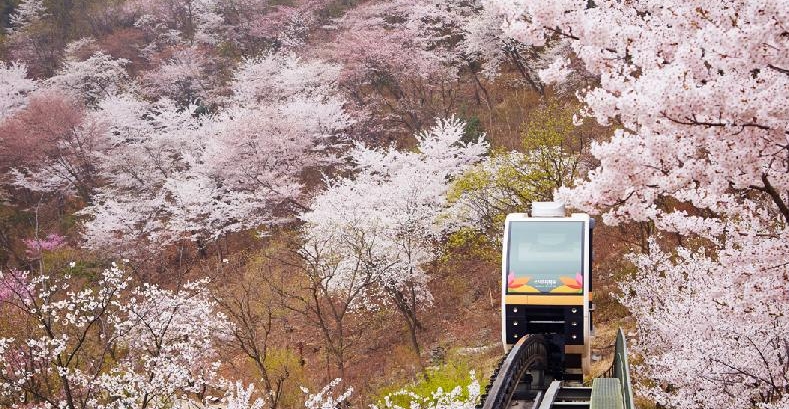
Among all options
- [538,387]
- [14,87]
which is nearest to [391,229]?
[538,387]

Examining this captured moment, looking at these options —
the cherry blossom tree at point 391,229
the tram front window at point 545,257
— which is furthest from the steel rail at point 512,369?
the cherry blossom tree at point 391,229

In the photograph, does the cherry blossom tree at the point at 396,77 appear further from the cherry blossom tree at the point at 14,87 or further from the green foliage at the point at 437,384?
the cherry blossom tree at the point at 14,87

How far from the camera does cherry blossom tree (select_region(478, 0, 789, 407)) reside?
15.6ft

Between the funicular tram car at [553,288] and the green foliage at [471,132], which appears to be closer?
the funicular tram car at [553,288]

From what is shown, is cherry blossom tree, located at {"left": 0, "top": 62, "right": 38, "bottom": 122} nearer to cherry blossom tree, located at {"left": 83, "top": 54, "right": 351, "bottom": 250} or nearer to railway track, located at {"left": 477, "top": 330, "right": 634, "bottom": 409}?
cherry blossom tree, located at {"left": 83, "top": 54, "right": 351, "bottom": 250}

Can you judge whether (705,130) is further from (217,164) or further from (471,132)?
(217,164)

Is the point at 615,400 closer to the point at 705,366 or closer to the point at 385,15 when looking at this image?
the point at 705,366

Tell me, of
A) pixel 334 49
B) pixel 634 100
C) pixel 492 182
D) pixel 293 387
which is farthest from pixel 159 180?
pixel 634 100

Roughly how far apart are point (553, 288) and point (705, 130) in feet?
20.2

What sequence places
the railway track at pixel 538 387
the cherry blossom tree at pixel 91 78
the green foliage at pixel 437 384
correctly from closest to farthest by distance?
the railway track at pixel 538 387 → the green foliage at pixel 437 384 → the cherry blossom tree at pixel 91 78

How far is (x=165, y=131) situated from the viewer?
120 feet

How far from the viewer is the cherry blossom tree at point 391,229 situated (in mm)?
20844

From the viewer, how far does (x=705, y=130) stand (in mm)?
5242

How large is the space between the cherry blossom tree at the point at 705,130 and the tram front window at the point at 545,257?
2.18 m
